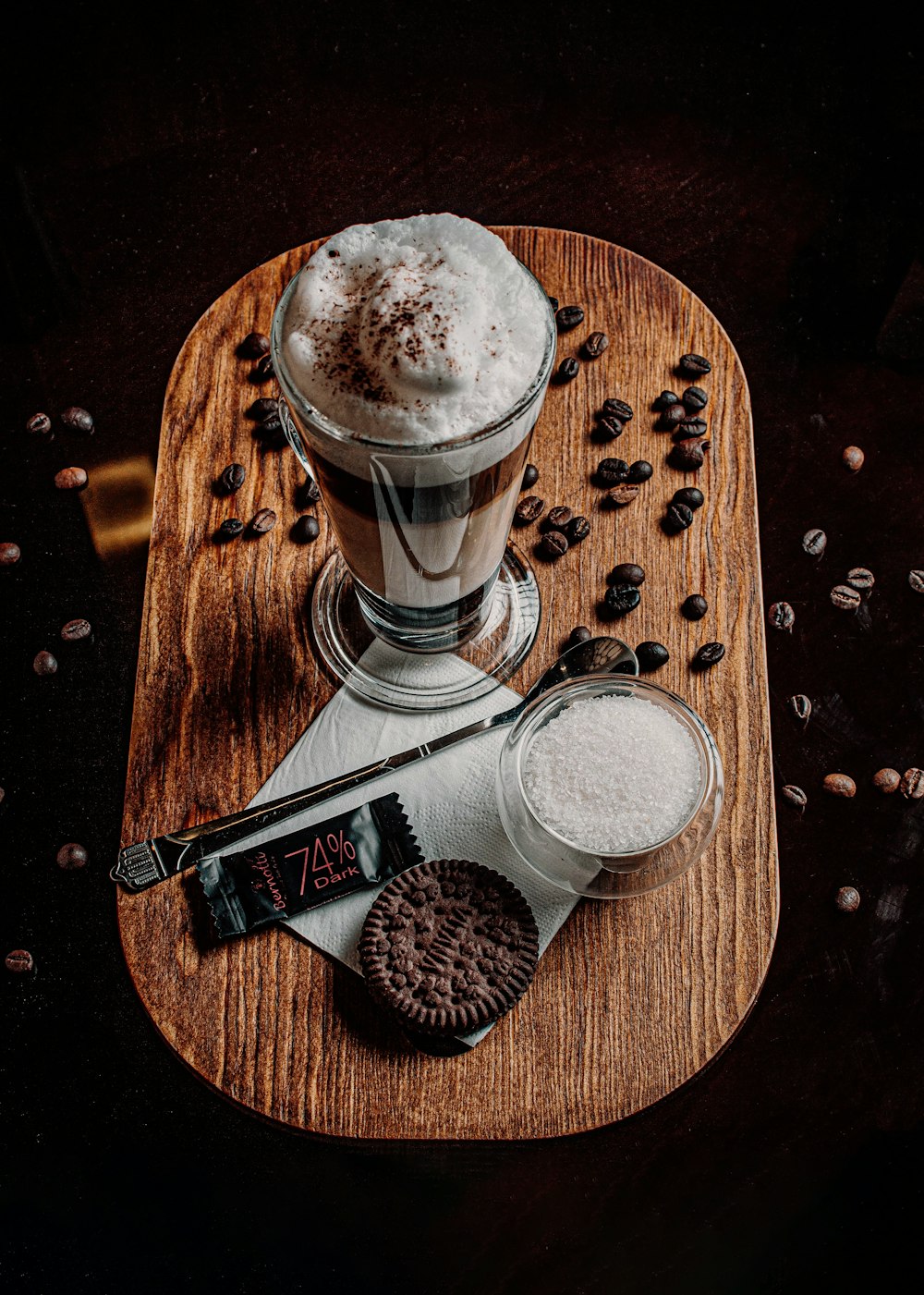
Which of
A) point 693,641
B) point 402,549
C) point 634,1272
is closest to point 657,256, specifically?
point 693,641

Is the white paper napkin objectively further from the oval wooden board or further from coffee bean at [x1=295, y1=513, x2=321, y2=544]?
coffee bean at [x1=295, y1=513, x2=321, y2=544]

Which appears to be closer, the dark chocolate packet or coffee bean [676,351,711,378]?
the dark chocolate packet

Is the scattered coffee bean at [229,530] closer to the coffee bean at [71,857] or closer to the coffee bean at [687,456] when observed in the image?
the coffee bean at [71,857]

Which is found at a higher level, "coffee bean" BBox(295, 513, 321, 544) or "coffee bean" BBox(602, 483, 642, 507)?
"coffee bean" BBox(295, 513, 321, 544)

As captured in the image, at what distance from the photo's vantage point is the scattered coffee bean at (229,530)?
1.37m

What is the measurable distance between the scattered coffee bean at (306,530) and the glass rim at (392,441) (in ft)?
1.37

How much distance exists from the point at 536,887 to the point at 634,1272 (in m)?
0.60

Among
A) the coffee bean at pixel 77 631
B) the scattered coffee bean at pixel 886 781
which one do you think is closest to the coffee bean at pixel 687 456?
the scattered coffee bean at pixel 886 781

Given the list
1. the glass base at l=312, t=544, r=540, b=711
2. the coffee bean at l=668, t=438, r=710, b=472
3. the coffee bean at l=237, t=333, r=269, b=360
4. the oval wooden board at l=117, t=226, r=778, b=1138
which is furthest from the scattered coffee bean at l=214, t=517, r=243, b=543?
the coffee bean at l=668, t=438, r=710, b=472

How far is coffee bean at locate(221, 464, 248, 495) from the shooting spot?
4.54ft

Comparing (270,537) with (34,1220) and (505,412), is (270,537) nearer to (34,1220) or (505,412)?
(505,412)

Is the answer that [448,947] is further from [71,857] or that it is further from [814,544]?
[814,544]

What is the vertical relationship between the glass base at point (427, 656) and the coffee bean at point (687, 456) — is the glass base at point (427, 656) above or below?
below

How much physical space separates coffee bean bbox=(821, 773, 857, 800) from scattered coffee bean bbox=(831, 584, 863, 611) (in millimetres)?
243
